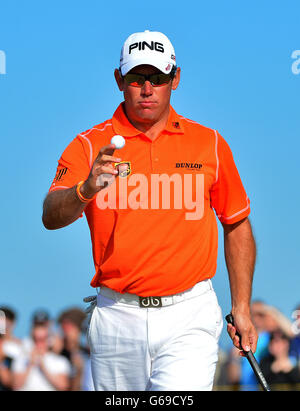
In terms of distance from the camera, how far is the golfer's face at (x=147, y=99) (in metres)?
5.42

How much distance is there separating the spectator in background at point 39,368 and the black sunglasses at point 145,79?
15.9 feet

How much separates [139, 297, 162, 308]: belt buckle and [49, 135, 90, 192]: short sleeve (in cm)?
96

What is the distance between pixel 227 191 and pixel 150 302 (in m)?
1.05

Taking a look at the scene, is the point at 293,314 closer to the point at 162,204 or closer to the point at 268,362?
the point at 268,362

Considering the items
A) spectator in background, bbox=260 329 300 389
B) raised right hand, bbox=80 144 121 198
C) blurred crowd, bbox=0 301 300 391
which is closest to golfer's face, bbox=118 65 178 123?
raised right hand, bbox=80 144 121 198

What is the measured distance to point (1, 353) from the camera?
9.15 m

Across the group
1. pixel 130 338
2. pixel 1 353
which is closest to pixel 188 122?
pixel 130 338

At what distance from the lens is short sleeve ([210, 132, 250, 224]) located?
5492 millimetres

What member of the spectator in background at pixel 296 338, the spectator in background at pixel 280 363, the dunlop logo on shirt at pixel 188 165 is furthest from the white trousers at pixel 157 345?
the spectator in background at pixel 296 338

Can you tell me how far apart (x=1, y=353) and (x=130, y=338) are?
442 centimetres

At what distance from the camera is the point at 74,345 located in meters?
9.78

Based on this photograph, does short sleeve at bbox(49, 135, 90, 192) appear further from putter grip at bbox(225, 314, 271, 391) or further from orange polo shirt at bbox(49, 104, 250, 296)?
putter grip at bbox(225, 314, 271, 391)

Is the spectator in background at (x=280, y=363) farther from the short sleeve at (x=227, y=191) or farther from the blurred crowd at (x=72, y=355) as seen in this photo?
the short sleeve at (x=227, y=191)

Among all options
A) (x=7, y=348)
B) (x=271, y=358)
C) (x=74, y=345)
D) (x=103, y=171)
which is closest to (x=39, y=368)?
(x=7, y=348)
